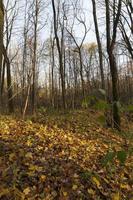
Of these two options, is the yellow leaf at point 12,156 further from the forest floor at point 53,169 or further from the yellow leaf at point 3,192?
the yellow leaf at point 3,192

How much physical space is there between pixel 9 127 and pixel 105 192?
3.93 m

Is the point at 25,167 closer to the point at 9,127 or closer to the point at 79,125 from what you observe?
the point at 9,127

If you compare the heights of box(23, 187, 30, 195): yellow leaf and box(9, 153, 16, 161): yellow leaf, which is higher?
box(9, 153, 16, 161): yellow leaf

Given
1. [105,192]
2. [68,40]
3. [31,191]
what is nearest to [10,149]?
[31,191]

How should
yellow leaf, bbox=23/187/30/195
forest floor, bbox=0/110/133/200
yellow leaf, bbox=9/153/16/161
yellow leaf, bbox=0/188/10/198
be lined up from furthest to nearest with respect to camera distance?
yellow leaf, bbox=9/153/16/161
forest floor, bbox=0/110/133/200
yellow leaf, bbox=23/187/30/195
yellow leaf, bbox=0/188/10/198

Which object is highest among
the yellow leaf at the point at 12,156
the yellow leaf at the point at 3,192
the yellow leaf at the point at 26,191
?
the yellow leaf at the point at 12,156

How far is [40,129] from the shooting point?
33.7 feet

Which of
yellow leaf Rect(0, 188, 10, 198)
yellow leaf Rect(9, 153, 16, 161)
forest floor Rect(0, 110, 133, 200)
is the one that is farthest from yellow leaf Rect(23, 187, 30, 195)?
yellow leaf Rect(9, 153, 16, 161)

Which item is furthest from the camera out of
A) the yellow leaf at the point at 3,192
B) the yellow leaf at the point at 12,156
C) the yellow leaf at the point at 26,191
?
the yellow leaf at the point at 12,156

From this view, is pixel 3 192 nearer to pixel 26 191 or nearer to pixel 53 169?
pixel 26 191

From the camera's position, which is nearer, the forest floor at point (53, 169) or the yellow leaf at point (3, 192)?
the yellow leaf at point (3, 192)

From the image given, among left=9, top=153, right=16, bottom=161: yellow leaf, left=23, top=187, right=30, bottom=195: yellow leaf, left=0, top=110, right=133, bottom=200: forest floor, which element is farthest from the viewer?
left=9, top=153, right=16, bottom=161: yellow leaf

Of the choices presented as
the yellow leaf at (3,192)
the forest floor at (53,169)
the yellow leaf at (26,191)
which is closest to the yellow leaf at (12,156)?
the forest floor at (53,169)

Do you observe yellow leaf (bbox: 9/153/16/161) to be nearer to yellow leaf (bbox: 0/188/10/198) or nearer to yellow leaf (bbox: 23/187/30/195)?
yellow leaf (bbox: 23/187/30/195)
